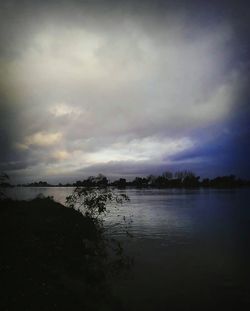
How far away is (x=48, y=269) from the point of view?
56.5 ft

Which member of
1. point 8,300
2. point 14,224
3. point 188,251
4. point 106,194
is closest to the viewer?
point 8,300

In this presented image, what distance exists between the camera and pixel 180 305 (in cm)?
1580

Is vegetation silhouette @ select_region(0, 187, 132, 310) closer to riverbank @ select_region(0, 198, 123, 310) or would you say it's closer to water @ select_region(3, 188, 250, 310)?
riverbank @ select_region(0, 198, 123, 310)

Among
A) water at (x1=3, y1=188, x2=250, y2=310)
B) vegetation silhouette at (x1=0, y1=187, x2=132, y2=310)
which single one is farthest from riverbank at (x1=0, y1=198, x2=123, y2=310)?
water at (x1=3, y1=188, x2=250, y2=310)

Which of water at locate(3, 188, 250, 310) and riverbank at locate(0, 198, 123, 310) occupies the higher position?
riverbank at locate(0, 198, 123, 310)

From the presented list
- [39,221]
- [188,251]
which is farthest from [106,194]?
[188,251]

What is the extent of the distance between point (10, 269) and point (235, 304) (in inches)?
419

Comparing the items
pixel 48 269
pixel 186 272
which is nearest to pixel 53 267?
pixel 48 269

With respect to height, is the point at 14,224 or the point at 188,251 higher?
the point at 14,224

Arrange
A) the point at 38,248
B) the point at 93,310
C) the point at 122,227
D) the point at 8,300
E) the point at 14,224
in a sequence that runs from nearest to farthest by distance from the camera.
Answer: the point at 8,300
the point at 93,310
the point at 38,248
the point at 14,224
the point at 122,227

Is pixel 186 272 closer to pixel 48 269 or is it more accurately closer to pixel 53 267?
pixel 53 267

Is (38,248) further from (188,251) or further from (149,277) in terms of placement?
(188,251)

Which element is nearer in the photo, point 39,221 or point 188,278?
point 188,278

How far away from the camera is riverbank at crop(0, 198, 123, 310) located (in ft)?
44.9
